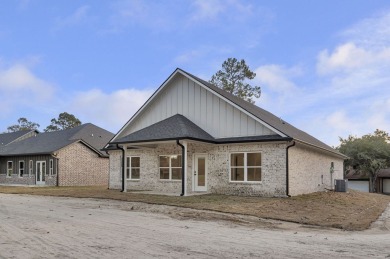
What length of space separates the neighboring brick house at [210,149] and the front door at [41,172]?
1084 centimetres

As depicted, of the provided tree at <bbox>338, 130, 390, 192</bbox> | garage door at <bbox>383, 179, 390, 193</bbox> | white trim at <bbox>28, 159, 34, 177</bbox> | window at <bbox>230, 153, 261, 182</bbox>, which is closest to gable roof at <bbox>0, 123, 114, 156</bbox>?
white trim at <bbox>28, 159, 34, 177</bbox>

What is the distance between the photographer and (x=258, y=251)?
24.6ft

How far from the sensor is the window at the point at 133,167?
24.0m

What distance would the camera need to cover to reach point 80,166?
33.1 m

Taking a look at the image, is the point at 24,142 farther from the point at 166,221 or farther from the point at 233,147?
the point at 166,221

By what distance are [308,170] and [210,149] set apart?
18.7ft

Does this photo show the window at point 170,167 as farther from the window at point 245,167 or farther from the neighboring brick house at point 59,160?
the neighboring brick house at point 59,160

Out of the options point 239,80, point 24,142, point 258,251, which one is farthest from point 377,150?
point 258,251

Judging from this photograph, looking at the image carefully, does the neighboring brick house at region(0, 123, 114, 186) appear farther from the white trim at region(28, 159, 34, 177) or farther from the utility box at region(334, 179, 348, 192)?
the utility box at region(334, 179, 348, 192)

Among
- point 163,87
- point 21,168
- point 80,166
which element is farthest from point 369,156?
point 21,168

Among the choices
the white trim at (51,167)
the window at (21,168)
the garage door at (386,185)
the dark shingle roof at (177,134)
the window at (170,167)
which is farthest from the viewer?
the garage door at (386,185)

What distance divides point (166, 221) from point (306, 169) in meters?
11.5

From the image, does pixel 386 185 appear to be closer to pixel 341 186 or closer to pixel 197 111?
pixel 341 186

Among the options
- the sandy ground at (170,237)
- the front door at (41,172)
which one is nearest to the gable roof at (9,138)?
the front door at (41,172)
